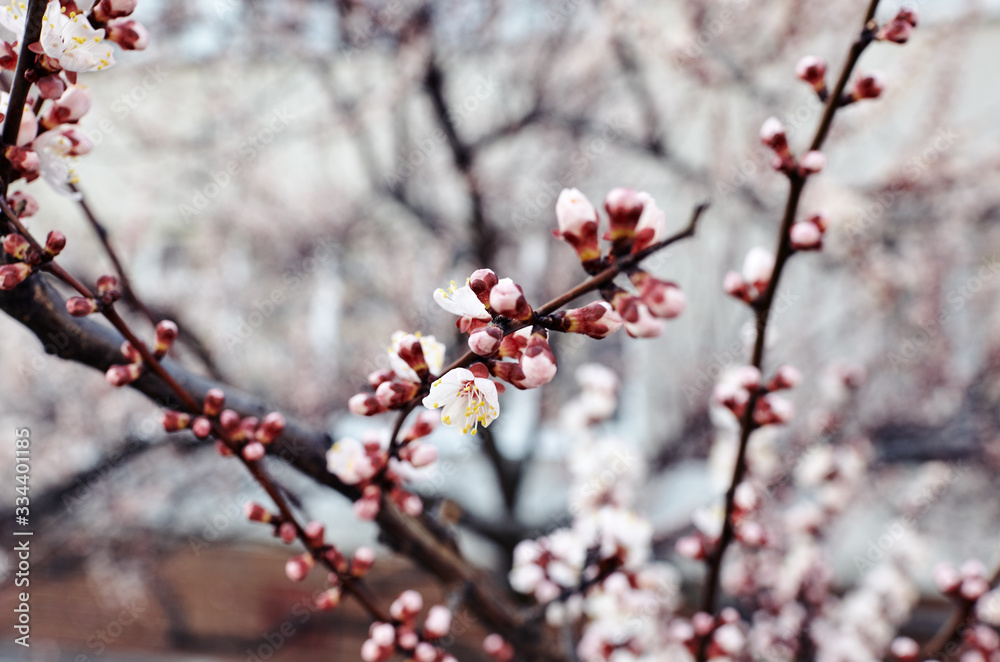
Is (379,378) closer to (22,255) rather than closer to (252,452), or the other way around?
(252,452)

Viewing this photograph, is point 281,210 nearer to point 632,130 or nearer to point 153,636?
point 632,130

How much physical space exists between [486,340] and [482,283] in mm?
45

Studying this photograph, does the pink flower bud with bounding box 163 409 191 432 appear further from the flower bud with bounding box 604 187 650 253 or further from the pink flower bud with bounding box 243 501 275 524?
the flower bud with bounding box 604 187 650 253

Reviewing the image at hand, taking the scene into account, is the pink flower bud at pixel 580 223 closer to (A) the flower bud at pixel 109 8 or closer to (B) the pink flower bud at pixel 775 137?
(B) the pink flower bud at pixel 775 137

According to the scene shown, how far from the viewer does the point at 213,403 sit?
0.67 metres

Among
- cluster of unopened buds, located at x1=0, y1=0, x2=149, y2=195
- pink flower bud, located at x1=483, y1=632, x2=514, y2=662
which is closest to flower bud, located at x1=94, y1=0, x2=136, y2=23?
cluster of unopened buds, located at x1=0, y1=0, x2=149, y2=195

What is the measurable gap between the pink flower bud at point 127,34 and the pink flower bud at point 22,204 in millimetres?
173

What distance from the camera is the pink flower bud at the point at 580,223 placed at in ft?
1.48

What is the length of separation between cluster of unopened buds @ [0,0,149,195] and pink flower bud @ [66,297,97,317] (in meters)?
0.11

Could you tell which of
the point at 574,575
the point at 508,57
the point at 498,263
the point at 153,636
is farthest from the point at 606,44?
the point at 153,636
